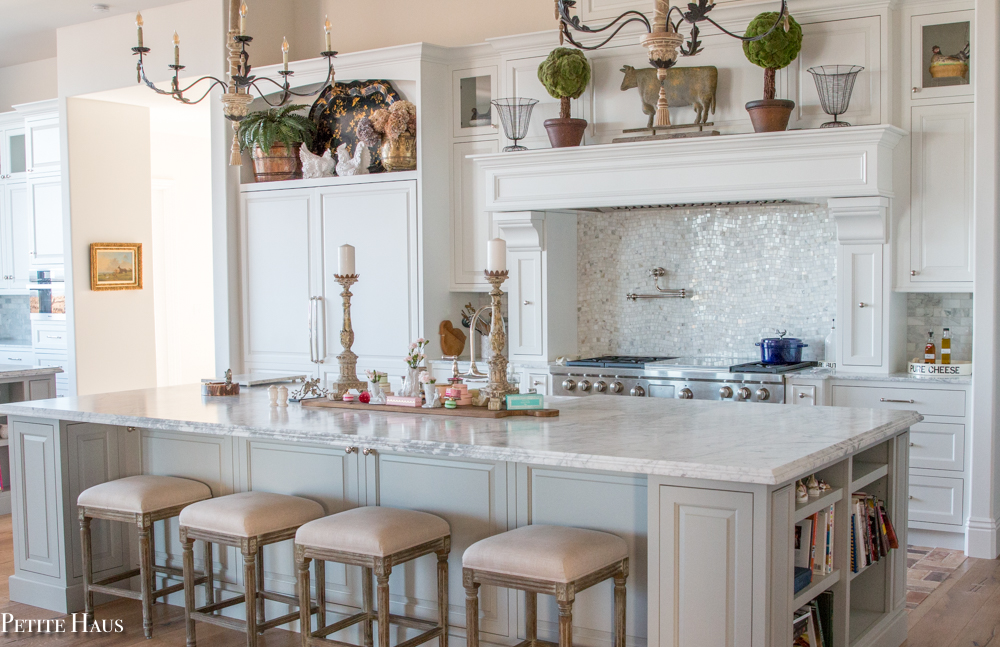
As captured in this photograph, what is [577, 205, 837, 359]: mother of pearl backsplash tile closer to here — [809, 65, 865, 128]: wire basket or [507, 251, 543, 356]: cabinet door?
[507, 251, 543, 356]: cabinet door

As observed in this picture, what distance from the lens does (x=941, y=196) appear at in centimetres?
495

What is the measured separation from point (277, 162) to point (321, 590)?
3797 millimetres

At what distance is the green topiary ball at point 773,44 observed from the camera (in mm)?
4852

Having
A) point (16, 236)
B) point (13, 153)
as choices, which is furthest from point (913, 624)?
point (13, 153)

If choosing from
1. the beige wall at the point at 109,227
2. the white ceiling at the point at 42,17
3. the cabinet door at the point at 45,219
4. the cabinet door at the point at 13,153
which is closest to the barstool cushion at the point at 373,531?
the beige wall at the point at 109,227

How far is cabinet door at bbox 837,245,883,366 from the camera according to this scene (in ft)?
16.3

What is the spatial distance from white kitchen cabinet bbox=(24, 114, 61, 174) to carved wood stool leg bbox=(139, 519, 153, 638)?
496cm

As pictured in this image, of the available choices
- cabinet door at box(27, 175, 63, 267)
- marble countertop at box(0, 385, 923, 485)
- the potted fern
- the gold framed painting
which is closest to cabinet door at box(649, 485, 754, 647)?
marble countertop at box(0, 385, 923, 485)

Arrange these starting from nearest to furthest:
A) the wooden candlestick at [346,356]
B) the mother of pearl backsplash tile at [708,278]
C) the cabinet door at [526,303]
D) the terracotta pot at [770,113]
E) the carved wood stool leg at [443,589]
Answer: the carved wood stool leg at [443,589]
the wooden candlestick at [346,356]
the terracotta pot at [770,113]
the mother of pearl backsplash tile at [708,278]
the cabinet door at [526,303]

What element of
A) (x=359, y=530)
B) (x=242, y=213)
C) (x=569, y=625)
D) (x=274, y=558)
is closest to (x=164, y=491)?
(x=274, y=558)

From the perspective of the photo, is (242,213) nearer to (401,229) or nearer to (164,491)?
(401,229)

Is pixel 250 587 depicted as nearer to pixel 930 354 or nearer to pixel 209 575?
pixel 209 575

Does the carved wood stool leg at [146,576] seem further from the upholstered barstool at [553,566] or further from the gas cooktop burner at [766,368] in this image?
the gas cooktop burner at [766,368]

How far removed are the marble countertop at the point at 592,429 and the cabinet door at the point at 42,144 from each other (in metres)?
4.23
